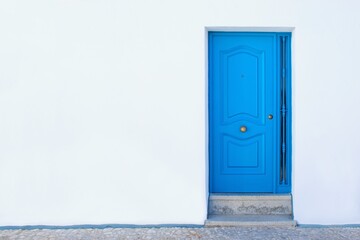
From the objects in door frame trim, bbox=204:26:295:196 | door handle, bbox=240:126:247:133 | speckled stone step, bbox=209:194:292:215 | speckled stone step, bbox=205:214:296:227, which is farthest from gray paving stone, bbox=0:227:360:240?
door handle, bbox=240:126:247:133

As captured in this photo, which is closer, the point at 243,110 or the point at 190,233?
the point at 190,233

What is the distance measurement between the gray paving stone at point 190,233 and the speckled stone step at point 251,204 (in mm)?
266

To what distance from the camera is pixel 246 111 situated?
4.75m

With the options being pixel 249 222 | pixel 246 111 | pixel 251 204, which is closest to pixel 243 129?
pixel 246 111

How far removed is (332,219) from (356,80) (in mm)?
1596

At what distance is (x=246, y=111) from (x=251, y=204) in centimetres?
109

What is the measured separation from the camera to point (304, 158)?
4.54 meters

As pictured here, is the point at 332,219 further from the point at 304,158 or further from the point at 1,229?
the point at 1,229

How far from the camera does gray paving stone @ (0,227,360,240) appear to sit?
14.1 ft

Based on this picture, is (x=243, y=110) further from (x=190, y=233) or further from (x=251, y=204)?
(x=190, y=233)

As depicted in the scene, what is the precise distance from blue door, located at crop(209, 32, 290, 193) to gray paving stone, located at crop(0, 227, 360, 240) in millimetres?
564

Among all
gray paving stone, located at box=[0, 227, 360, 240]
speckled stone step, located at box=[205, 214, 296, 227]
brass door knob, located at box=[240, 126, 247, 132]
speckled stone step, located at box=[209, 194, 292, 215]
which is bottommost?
gray paving stone, located at box=[0, 227, 360, 240]

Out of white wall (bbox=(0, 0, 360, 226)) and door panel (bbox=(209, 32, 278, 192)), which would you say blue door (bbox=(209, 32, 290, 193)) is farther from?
white wall (bbox=(0, 0, 360, 226))

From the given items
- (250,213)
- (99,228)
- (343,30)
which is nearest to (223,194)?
(250,213)
